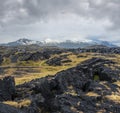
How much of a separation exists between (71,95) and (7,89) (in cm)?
1465

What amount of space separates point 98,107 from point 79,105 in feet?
14.5

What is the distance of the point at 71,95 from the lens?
65750mm

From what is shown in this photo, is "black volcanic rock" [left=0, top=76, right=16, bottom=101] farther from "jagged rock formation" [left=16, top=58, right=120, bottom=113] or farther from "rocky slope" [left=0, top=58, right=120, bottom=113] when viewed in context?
"jagged rock formation" [left=16, top=58, right=120, bottom=113]

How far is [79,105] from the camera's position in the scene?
204 ft

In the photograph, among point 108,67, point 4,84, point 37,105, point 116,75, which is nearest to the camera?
point 37,105

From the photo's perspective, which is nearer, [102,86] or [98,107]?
[98,107]

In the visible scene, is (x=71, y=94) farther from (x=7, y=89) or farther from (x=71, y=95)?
(x=7, y=89)

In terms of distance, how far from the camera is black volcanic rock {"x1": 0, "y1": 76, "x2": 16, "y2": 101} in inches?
2504

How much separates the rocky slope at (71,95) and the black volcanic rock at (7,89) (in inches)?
59.7

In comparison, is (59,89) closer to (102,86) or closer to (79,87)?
(79,87)

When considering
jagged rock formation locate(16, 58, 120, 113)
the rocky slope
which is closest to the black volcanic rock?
the rocky slope

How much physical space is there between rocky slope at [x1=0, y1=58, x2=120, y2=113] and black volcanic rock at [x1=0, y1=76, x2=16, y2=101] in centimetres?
152

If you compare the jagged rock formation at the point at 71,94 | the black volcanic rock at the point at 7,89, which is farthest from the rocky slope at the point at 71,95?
the black volcanic rock at the point at 7,89

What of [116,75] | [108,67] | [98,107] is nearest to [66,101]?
[98,107]
